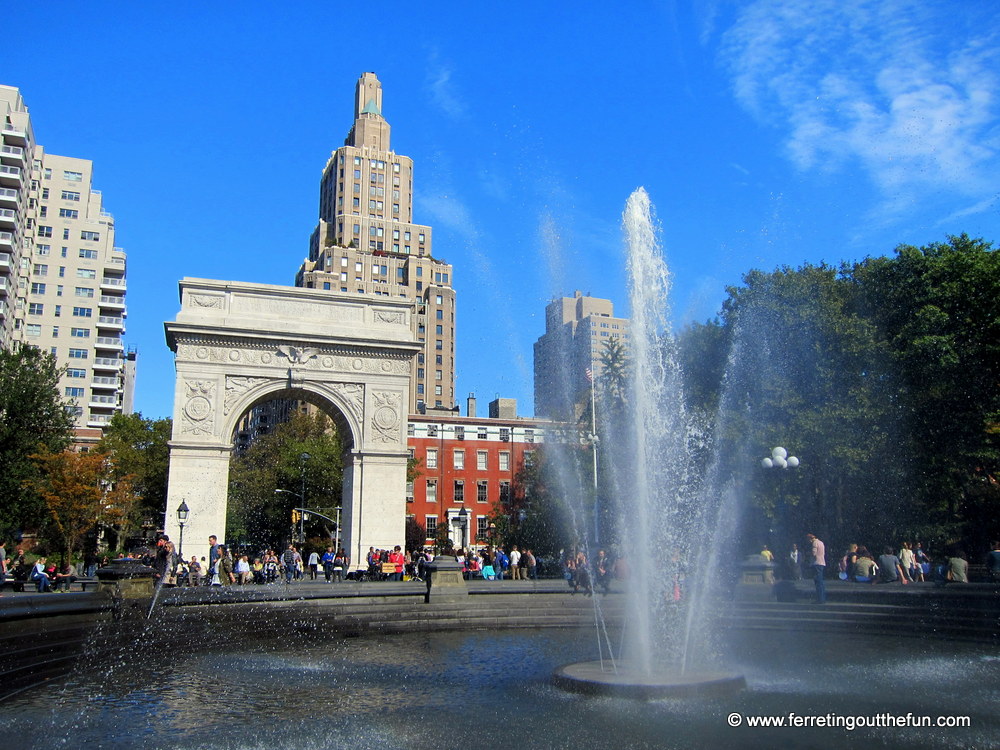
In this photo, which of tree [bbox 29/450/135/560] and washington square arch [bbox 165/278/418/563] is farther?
tree [bbox 29/450/135/560]

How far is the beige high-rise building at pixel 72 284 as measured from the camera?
222 ft

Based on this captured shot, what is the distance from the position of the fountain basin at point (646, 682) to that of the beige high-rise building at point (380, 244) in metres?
76.9

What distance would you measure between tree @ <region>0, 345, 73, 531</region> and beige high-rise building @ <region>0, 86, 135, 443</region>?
1099 inches

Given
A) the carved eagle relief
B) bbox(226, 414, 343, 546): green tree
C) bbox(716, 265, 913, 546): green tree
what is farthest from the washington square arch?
bbox(226, 414, 343, 546): green tree

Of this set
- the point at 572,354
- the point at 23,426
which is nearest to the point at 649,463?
the point at 572,354

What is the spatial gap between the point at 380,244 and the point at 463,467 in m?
45.0

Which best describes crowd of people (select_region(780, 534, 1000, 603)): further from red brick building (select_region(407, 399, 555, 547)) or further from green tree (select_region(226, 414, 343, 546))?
red brick building (select_region(407, 399, 555, 547))

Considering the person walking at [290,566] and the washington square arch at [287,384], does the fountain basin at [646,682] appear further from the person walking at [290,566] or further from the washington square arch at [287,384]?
the washington square arch at [287,384]

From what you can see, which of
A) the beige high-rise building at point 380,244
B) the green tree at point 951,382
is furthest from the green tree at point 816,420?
the beige high-rise building at point 380,244

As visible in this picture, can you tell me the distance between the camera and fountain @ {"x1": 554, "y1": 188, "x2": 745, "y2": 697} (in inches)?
375

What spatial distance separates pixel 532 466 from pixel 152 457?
86.9 feet

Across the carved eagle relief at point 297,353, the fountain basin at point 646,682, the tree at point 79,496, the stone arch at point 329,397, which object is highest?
the carved eagle relief at point 297,353

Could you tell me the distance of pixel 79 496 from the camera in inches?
1795

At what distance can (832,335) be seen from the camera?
28.7m
